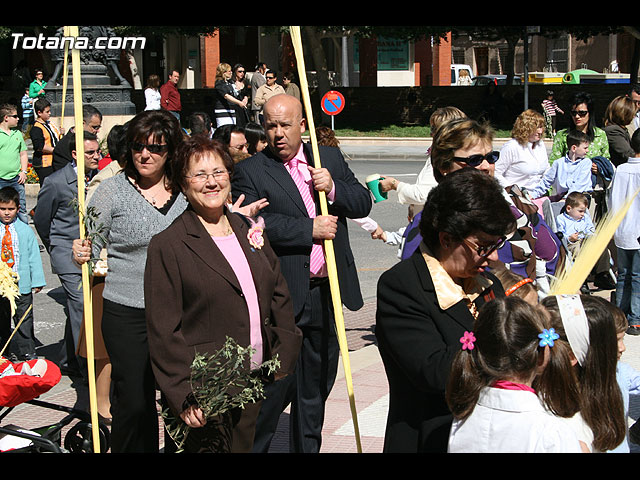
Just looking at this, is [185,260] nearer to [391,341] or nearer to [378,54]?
[391,341]

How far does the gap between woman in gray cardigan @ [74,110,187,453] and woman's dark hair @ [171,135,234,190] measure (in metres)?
0.50

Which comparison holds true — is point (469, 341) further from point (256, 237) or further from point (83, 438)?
point (83, 438)

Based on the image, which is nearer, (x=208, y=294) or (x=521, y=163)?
(x=208, y=294)

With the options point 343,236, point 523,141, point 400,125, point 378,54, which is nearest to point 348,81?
point 378,54

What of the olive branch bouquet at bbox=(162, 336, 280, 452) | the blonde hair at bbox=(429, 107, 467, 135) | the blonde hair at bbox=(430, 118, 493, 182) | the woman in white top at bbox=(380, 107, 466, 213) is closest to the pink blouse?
the olive branch bouquet at bbox=(162, 336, 280, 452)

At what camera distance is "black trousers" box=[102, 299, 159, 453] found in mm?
4523

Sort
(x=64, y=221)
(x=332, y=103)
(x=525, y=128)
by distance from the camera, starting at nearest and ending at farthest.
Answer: (x=64, y=221) → (x=525, y=128) → (x=332, y=103)

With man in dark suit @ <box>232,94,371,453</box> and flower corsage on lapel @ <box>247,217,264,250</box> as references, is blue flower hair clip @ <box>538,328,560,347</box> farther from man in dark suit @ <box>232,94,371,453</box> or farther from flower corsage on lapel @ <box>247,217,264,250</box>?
man in dark suit @ <box>232,94,371,453</box>

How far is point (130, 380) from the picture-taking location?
4520 millimetres

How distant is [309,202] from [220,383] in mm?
1573

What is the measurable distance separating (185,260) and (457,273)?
126 centimetres

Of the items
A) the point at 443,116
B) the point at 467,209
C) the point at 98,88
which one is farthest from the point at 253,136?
the point at 98,88

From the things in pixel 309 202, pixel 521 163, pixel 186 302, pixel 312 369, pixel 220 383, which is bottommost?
pixel 312 369

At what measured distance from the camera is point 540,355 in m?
2.82
